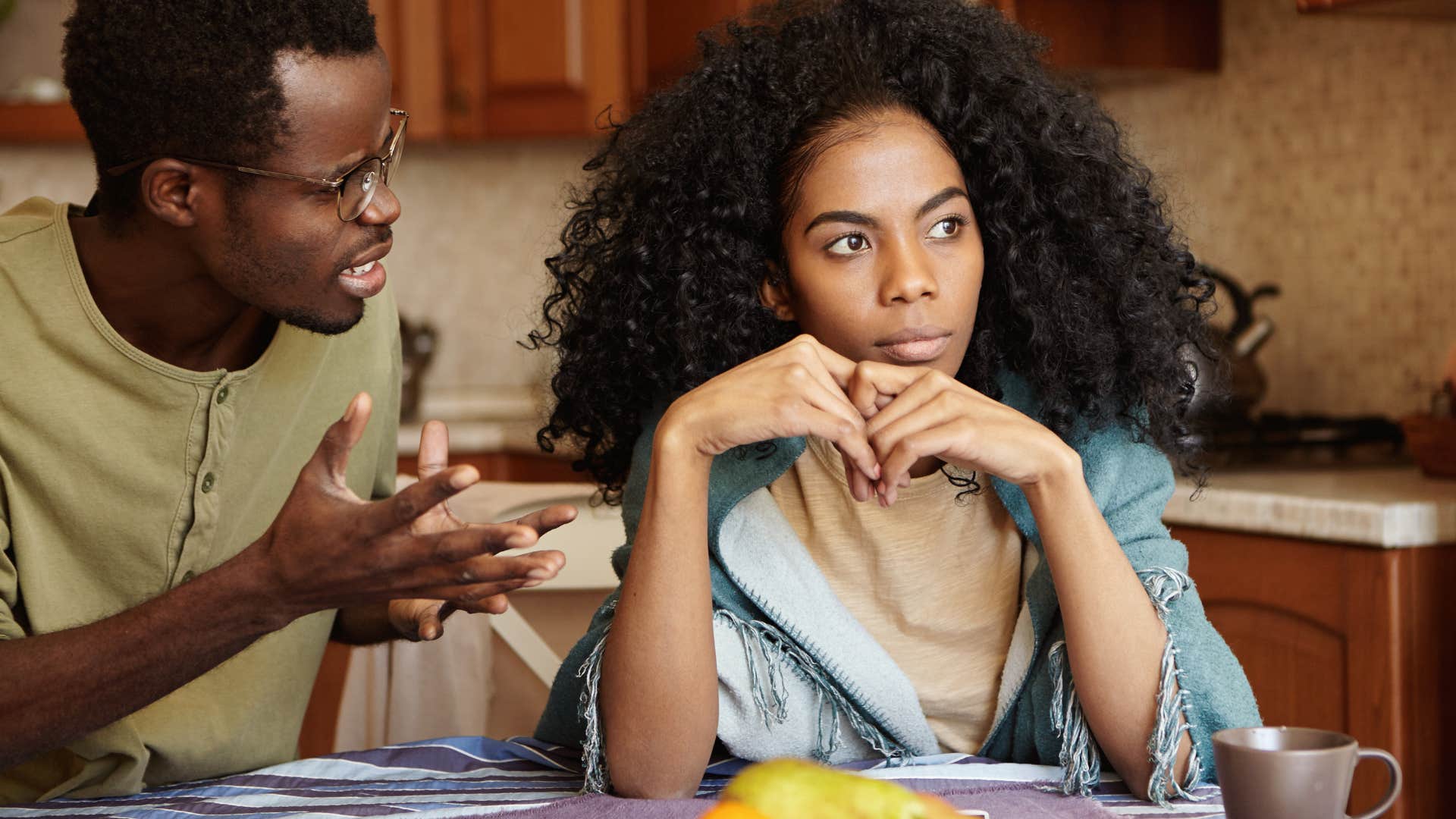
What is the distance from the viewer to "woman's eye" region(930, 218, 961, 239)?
3.93ft

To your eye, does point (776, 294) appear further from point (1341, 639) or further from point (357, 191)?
point (1341, 639)

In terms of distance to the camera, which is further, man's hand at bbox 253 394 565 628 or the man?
the man

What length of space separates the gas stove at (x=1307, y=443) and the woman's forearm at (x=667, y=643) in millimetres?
1282

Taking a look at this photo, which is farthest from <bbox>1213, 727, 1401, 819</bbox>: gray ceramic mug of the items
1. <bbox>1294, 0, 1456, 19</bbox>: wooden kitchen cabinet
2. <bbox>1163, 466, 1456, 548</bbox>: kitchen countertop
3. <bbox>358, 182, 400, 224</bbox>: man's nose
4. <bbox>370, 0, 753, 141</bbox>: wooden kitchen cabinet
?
<bbox>370, 0, 753, 141</bbox>: wooden kitchen cabinet

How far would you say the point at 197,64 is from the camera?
115cm

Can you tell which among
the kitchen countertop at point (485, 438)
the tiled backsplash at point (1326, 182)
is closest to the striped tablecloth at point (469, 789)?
the tiled backsplash at point (1326, 182)

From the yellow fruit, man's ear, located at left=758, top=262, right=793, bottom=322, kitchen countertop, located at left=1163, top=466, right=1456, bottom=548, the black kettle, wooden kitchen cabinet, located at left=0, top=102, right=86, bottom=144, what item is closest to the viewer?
the yellow fruit

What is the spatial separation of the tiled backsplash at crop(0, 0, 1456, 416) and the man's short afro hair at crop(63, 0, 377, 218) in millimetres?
1095

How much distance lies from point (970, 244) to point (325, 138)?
0.54 meters

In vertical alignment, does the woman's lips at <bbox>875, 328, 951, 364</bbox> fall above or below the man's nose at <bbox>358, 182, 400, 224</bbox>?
below

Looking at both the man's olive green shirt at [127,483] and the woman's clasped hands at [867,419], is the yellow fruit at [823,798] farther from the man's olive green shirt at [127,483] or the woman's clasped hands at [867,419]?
the man's olive green shirt at [127,483]

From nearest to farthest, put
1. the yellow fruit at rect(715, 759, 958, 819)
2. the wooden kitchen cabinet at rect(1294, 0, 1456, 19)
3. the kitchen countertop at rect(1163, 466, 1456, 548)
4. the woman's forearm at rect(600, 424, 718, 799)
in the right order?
the yellow fruit at rect(715, 759, 958, 819)
the woman's forearm at rect(600, 424, 718, 799)
the kitchen countertop at rect(1163, 466, 1456, 548)
the wooden kitchen cabinet at rect(1294, 0, 1456, 19)

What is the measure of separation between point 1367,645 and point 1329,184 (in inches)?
40.8

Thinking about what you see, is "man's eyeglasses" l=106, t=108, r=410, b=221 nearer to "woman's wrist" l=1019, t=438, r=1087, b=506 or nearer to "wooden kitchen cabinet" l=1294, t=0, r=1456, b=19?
"woman's wrist" l=1019, t=438, r=1087, b=506
